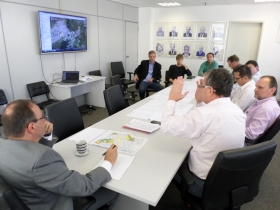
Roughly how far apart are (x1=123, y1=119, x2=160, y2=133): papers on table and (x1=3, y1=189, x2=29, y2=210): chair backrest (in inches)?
43.0

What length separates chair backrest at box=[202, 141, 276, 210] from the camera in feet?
3.74

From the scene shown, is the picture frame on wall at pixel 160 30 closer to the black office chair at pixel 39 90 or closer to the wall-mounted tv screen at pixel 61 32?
the wall-mounted tv screen at pixel 61 32

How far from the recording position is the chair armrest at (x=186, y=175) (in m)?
1.34

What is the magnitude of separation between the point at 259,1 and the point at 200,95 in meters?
5.13

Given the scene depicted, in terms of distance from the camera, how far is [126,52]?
6406 millimetres

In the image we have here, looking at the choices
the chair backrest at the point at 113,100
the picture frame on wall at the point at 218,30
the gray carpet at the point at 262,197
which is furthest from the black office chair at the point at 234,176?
the picture frame on wall at the point at 218,30

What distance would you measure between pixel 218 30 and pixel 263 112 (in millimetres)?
4949

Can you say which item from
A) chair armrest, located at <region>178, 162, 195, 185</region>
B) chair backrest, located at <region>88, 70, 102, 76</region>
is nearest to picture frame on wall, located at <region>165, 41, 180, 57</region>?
chair backrest, located at <region>88, 70, 102, 76</region>

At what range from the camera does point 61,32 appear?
4047mm

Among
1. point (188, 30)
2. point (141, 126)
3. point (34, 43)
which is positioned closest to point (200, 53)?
point (188, 30)

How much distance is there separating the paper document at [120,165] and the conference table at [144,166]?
0.03 meters

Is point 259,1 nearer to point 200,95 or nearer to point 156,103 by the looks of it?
point 156,103

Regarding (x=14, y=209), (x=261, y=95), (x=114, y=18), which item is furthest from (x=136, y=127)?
(x=114, y=18)

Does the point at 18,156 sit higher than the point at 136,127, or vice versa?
the point at 18,156
